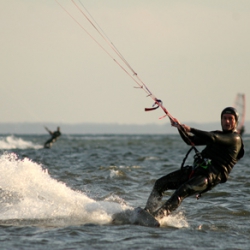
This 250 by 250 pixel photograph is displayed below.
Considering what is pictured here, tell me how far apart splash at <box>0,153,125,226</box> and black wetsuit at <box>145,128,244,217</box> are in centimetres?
91

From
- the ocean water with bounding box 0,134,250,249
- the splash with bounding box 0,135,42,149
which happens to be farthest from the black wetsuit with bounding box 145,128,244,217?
the splash with bounding box 0,135,42,149

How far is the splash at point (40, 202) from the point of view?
33.0ft

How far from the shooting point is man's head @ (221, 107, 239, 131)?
9539 mm

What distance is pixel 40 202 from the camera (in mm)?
10805

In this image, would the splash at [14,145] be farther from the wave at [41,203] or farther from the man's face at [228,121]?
the man's face at [228,121]

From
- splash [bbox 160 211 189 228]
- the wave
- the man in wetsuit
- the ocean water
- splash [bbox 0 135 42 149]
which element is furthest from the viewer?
splash [bbox 0 135 42 149]

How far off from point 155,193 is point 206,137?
137 centimetres

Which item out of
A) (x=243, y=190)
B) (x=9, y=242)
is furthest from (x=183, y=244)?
(x=243, y=190)

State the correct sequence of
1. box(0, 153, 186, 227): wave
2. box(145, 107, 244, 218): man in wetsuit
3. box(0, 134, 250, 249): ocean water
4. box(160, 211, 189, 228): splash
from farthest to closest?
1. box(0, 153, 186, 227): wave
2. box(160, 211, 189, 228): splash
3. box(145, 107, 244, 218): man in wetsuit
4. box(0, 134, 250, 249): ocean water

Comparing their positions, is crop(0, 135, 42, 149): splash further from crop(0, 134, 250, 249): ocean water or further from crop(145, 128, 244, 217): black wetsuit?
crop(145, 128, 244, 217): black wetsuit

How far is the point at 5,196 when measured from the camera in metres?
11.8

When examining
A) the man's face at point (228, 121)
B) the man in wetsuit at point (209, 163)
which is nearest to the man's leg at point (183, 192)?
the man in wetsuit at point (209, 163)

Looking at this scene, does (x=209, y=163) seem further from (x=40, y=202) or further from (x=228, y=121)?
(x=40, y=202)

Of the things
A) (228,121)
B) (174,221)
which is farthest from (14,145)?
(228,121)
